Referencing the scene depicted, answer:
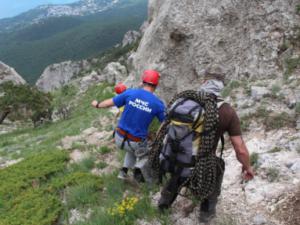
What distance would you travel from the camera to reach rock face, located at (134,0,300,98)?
1207 centimetres

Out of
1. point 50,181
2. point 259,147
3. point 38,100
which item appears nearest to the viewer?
point 259,147

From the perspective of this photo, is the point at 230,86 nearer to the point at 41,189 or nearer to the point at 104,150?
the point at 104,150

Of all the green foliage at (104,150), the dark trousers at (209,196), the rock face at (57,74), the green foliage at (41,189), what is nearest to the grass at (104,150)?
the green foliage at (104,150)

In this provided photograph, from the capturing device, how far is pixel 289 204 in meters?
6.23

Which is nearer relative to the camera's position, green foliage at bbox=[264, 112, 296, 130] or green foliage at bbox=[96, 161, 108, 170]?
green foliage at bbox=[264, 112, 296, 130]

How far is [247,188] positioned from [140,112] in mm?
→ 2354

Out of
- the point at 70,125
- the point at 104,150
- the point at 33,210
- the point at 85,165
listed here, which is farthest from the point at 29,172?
the point at 70,125

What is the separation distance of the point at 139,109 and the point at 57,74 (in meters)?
115

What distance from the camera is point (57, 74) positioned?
118 metres

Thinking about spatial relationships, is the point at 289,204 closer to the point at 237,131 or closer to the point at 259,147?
the point at 237,131

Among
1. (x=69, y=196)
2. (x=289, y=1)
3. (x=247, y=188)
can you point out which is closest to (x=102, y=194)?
→ (x=69, y=196)

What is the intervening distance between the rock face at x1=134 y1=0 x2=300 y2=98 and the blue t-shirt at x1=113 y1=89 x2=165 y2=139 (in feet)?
18.4

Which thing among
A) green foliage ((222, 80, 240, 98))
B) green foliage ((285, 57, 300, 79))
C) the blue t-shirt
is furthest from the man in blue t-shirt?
green foliage ((285, 57, 300, 79))

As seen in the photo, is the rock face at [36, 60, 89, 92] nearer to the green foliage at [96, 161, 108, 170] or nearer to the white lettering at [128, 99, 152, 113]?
the green foliage at [96, 161, 108, 170]
